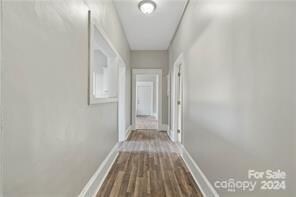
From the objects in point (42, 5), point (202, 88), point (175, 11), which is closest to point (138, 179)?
point (202, 88)

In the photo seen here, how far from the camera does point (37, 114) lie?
1.03 meters

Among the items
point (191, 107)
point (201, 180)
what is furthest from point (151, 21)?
point (201, 180)

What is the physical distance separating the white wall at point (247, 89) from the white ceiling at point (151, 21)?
123cm

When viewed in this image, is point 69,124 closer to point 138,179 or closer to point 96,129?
point 96,129

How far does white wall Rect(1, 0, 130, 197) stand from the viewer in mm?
834

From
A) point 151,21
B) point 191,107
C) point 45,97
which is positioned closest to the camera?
point 45,97

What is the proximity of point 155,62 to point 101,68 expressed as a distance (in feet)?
5.81

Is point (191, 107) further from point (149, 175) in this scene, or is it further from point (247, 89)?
point (247, 89)

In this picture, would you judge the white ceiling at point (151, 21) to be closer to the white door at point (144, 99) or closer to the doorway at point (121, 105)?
the doorway at point (121, 105)

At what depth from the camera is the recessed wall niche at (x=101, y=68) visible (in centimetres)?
198

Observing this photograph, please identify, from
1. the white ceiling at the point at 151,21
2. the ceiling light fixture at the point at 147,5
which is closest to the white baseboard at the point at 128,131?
the white ceiling at the point at 151,21

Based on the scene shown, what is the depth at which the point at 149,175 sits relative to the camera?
8.93 ft

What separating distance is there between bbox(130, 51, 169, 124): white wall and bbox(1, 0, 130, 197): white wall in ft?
15.2

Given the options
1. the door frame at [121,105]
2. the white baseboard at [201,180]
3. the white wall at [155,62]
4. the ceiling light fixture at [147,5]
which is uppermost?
the ceiling light fixture at [147,5]
